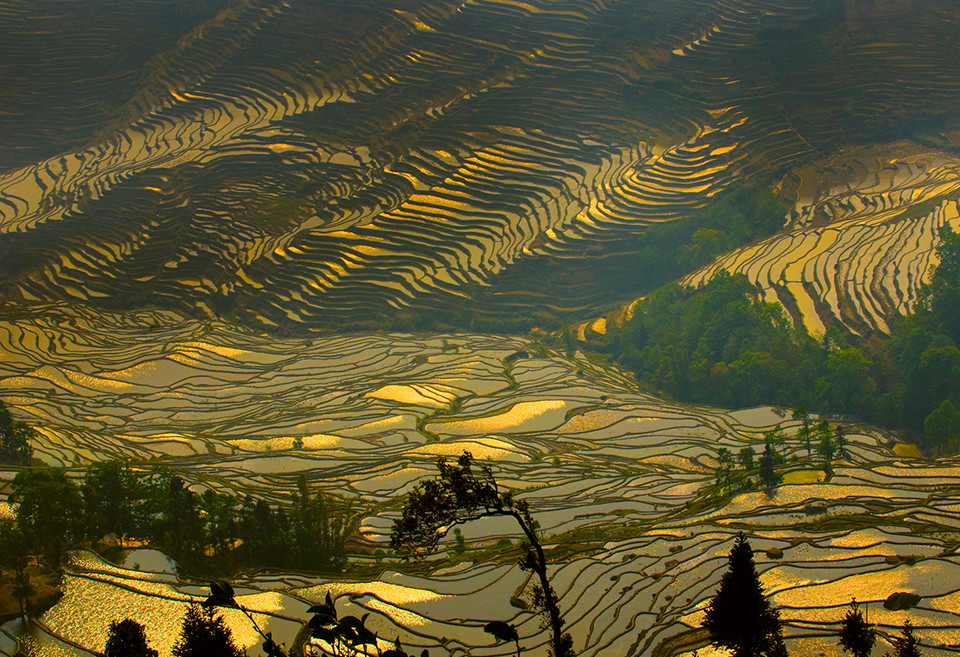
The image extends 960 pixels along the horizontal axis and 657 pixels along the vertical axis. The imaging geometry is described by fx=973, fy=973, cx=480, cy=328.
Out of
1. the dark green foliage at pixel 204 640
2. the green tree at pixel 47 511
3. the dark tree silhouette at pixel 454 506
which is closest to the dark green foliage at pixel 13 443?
the green tree at pixel 47 511

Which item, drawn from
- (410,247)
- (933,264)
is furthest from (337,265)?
(933,264)

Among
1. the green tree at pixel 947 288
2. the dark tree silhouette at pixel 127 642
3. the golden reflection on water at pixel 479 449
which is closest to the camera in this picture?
the dark tree silhouette at pixel 127 642

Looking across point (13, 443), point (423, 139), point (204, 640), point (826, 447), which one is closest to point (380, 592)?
point (204, 640)

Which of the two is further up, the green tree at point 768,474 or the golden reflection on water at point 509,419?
the golden reflection on water at point 509,419

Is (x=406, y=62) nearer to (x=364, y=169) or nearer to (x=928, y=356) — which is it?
(x=364, y=169)

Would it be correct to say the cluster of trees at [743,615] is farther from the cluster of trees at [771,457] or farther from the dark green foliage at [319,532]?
the cluster of trees at [771,457]

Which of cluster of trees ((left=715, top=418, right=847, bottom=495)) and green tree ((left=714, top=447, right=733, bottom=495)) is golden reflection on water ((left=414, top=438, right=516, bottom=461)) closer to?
green tree ((left=714, top=447, right=733, bottom=495))

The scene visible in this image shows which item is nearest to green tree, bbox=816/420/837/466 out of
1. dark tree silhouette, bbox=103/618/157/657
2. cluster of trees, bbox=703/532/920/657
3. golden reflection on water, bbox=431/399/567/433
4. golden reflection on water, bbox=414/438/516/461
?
golden reflection on water, bbox=414/438/516/461
